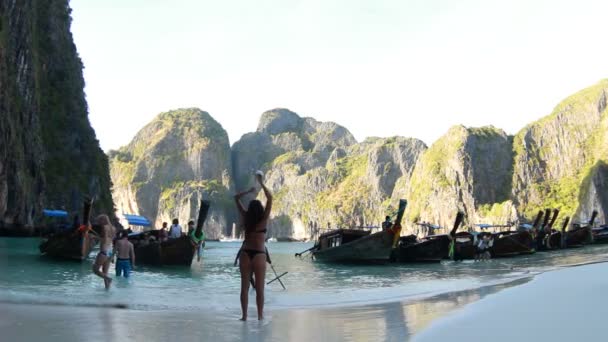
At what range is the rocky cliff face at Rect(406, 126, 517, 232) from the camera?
587 ft

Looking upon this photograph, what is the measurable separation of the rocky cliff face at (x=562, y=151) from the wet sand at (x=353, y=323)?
163m

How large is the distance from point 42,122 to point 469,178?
470ft

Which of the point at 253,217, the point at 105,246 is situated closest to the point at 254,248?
the point at 253,217

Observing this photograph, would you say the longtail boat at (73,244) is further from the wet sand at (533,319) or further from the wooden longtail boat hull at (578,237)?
the wooden longtail boat hull at (578,237)

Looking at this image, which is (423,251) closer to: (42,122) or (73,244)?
(73,244)

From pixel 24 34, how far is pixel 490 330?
5992 cm

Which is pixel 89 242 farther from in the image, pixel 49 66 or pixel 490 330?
pixel 49 66

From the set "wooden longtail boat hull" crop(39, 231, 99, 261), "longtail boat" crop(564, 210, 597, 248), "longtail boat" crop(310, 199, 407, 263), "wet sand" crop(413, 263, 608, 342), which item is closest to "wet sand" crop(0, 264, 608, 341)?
"wet sand" crop(413, 263, 608, 342)

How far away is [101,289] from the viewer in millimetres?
13539

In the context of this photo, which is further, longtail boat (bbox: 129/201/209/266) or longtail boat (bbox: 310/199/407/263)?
longtail boat (bbox: 310/199/407/263)

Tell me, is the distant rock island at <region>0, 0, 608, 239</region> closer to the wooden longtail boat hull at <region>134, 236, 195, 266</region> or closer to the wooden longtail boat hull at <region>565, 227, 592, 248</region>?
the wooden longtail boat hull at <region>134, 236, 195, 266</region>

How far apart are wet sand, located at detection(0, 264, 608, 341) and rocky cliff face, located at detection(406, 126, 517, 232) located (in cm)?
17221

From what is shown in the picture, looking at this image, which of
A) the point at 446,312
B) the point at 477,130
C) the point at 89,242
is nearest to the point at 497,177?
the point at 477,130

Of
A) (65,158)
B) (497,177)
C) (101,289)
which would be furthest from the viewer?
(497,177)
